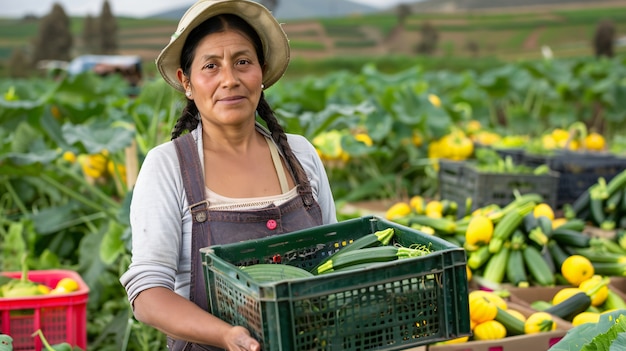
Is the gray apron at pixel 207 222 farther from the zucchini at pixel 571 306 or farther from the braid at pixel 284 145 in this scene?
the zucchini at pixel 571 306

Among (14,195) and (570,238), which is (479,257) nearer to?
(570,238)

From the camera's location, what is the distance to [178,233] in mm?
2295

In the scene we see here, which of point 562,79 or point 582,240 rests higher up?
point 562,79

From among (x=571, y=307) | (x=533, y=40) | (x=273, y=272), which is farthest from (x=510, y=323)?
(x=533, y=40)

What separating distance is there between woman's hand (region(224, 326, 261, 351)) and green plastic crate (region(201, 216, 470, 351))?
0.8 inches

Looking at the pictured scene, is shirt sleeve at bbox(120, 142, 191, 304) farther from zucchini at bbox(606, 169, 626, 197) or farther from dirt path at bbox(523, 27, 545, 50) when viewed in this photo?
dirt path at bbox(523, 27, 545, 50)

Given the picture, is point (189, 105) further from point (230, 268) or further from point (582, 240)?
point (582, 240)

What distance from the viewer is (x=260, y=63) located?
2559 millimetres

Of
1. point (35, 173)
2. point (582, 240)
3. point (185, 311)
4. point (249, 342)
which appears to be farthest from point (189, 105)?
point (35, 173)

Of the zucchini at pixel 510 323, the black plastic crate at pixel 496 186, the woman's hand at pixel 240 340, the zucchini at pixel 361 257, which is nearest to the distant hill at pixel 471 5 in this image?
the black plastic crate at pixel 496 186

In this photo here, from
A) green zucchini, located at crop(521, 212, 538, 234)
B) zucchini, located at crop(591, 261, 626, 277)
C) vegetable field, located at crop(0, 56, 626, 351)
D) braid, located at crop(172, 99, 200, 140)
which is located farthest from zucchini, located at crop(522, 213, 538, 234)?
braid, located at crop(172, 99, 200, 140)

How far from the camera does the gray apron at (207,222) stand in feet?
7.58

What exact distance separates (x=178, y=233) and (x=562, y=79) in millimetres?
10789

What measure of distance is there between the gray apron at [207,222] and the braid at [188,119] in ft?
0.49
